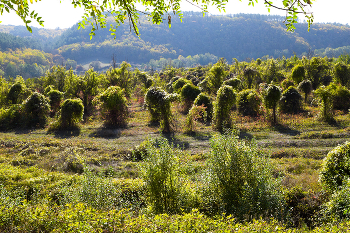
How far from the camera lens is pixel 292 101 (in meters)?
21.8

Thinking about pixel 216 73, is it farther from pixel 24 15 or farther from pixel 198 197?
pixel 24 15

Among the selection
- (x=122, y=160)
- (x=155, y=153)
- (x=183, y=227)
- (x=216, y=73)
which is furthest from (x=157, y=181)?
(x=216, y=73)

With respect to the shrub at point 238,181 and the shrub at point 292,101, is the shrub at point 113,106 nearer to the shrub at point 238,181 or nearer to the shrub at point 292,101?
the shrub at point 238,181

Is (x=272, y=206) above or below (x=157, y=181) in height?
below

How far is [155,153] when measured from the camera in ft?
17.4

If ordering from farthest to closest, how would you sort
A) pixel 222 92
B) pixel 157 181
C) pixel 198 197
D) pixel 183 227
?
1. pixel 222 92
2. pixel 198 197
3. pixel 157 181
4. pixel 183 227

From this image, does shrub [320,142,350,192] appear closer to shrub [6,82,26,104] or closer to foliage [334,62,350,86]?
foliage [334,62,350,86]

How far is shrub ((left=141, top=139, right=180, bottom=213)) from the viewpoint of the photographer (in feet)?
16.8

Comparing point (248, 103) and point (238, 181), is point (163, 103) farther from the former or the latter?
point (238, 181)

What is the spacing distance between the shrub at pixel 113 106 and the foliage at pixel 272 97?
12691mm

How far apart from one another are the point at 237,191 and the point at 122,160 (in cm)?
765

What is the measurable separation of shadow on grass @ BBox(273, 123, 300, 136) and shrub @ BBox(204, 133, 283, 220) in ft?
36.2

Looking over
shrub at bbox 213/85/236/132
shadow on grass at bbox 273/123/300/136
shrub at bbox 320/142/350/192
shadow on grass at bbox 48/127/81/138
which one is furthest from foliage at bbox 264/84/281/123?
A: shadow on grass at bbox 48/127/81/138

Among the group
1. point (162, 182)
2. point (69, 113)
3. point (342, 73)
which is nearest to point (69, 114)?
point (69, 113)
